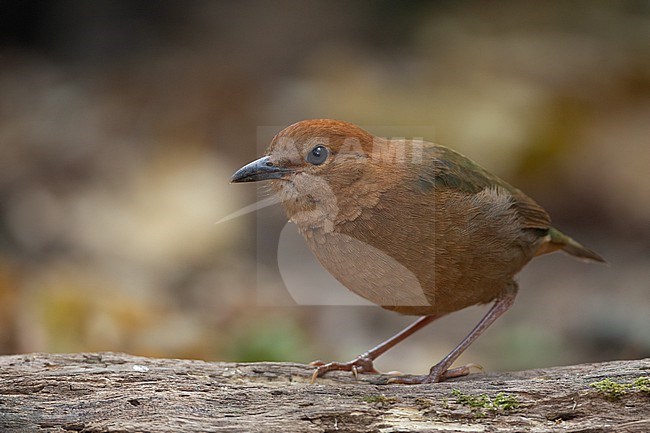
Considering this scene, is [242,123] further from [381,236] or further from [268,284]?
[381,236]

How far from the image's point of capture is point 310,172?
375cm

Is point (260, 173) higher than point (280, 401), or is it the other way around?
point (260, 173)

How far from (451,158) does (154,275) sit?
343 cm

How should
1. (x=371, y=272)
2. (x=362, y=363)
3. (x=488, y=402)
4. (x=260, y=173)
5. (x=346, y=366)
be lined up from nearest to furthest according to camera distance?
(x=488, y=402), (x=371, y=272), (x=260, y=173), (x=346, y=366), (x=362, y=363)

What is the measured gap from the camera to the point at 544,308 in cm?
683

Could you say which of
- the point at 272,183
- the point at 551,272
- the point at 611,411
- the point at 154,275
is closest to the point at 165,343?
the point at 154,275

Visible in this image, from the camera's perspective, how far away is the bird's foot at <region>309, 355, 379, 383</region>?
386 centimetres

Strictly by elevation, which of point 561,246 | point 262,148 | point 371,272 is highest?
point 262,148

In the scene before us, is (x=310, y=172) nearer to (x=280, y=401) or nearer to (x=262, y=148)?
(x=262, y=148)

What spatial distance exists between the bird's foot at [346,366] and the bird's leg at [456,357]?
0.28m

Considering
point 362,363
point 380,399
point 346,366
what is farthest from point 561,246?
point 380,399

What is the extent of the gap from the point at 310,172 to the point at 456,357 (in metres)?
1.16

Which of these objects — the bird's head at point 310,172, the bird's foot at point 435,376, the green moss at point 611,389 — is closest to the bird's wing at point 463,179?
the bird's head at point 310,172

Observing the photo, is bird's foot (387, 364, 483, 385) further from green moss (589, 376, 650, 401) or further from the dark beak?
the dark beak
